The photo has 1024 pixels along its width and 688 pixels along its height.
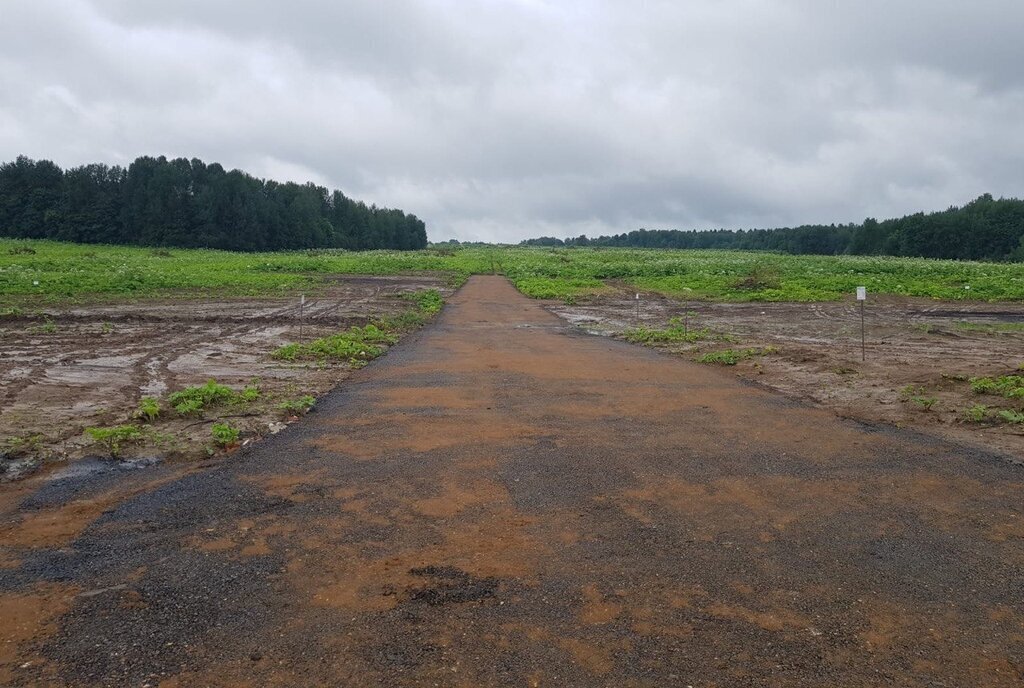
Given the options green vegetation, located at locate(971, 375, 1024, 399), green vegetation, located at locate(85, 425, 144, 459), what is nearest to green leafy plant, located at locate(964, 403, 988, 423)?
green vegetation, located at locate(971, 375, 1024, 399)

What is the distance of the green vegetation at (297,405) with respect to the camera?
9.21 meters

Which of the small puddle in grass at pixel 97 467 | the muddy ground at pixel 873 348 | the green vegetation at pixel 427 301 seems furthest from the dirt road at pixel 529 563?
the green vegetation at pixel 427 301

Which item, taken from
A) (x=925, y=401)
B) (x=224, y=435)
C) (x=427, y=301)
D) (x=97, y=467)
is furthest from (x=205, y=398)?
(x=427, y=301)

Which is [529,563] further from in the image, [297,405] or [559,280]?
[559,280]

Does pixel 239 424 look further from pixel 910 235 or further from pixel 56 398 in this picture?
pixel 910 235

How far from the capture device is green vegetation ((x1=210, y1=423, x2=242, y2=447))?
25.1 ft

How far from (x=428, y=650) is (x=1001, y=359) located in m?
15.6

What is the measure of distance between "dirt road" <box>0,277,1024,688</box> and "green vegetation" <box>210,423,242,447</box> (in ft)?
1.58

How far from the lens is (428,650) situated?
12.1 ft

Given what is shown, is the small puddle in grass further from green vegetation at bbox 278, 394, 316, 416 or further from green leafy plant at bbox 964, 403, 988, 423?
green leafy plant at bbox 964, 403, 988, 423

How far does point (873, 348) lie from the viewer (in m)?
16.9

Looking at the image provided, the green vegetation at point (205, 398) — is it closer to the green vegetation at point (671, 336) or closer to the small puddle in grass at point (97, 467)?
the small puddle in grass at point (97, 467)

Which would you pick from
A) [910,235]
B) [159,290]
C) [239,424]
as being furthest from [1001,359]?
[910,235]

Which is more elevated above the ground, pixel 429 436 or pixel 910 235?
pixel 910 235
